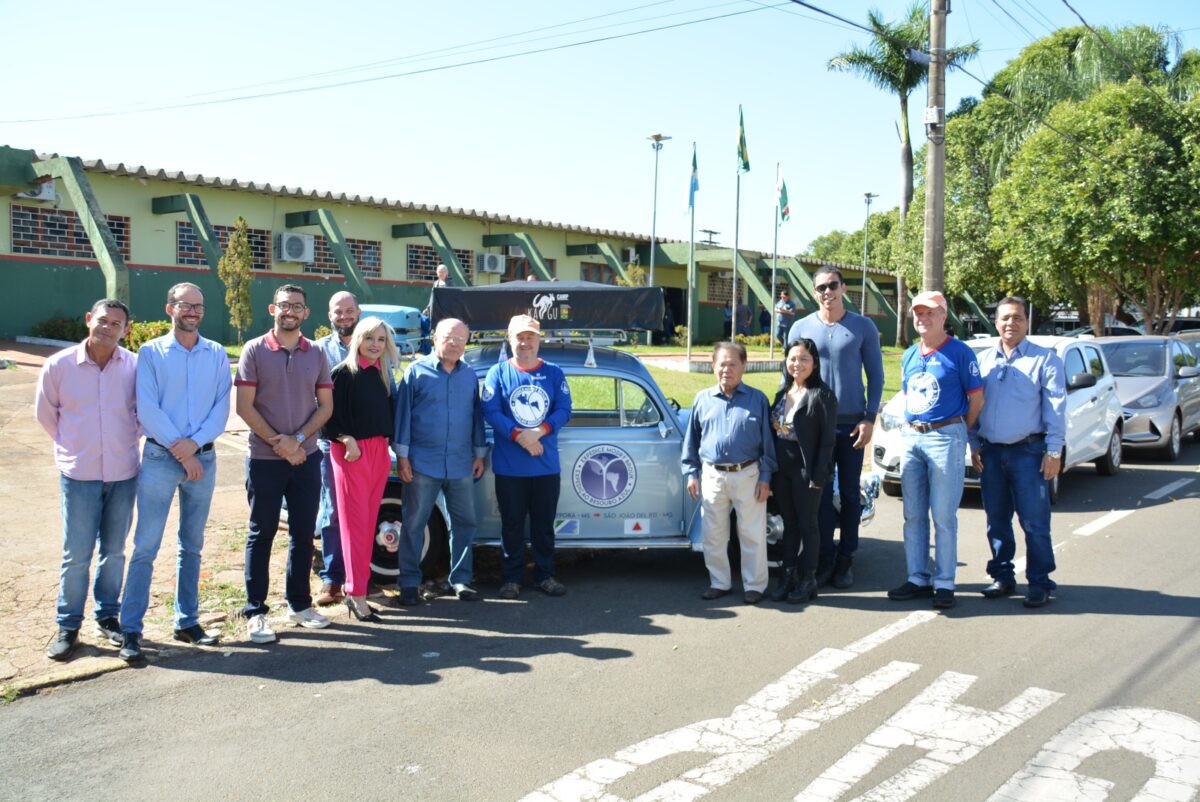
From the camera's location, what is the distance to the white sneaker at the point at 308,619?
6250mm

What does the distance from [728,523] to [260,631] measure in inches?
117

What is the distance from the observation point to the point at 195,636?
589 centimetres

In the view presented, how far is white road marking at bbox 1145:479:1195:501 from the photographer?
10933 mm

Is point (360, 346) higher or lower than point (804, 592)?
higher

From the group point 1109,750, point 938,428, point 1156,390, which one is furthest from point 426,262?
point 1109,750

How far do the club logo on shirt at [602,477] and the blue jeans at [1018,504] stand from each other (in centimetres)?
236

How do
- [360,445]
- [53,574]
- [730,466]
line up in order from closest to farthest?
[360,445]
[730,466]
[53,574]

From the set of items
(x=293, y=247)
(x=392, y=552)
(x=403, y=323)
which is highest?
(x=293, y=247)

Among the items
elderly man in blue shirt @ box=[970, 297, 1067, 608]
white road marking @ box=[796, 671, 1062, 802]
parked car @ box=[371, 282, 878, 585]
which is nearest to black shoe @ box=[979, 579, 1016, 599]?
elderly man in blue shirt @ box=[970, 297, 1067, 608]

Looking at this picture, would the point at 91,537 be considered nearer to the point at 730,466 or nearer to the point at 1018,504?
the point at 730,466

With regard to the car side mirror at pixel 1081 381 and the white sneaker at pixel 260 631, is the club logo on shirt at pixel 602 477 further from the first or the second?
the car side mirror at pixel 1081 381

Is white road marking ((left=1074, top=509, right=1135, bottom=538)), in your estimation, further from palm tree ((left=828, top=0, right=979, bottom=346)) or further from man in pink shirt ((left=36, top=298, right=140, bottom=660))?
palm tree ((left=828, top=0, right=979, bottom=346))

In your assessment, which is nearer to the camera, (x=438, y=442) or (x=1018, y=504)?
(x=438, y=442)

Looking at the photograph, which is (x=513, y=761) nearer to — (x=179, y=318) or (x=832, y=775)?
(x=832, y=775)
